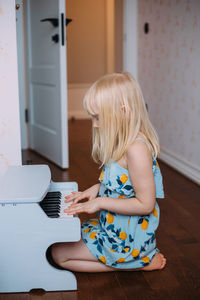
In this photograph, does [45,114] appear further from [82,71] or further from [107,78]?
[82,71]

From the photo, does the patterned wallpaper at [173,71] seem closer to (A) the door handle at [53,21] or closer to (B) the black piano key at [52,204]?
(A) the door handle at [53,21]

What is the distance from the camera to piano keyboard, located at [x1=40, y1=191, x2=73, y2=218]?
142cm

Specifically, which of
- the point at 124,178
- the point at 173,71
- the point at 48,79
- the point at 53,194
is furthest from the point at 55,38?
the point at 124,178

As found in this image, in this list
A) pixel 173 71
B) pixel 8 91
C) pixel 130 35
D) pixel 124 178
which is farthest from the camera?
pixel 130 35

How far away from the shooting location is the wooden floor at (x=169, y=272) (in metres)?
1.45

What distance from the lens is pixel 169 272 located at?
1612mm

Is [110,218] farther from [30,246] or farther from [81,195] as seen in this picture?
[30,246]

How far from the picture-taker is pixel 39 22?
3.45m

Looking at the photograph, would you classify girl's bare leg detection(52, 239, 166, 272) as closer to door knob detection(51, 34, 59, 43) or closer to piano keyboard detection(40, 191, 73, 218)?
piano keyboard detection(40, 191, 73, 218)

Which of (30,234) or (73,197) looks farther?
(73,197)

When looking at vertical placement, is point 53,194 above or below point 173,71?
below

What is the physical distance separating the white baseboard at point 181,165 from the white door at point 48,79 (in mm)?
836

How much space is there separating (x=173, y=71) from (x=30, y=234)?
223 cm

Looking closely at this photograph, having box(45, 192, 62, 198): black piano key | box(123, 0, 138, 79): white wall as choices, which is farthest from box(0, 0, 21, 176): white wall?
box(123, 0, 138, 79): white wall
